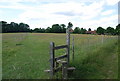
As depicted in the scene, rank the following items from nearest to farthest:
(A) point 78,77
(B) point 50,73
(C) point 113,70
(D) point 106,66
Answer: (B) point 50,73
(A) point 78,77
(C) point 113,70
(D) point 106,66

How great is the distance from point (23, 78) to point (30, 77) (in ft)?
0.87

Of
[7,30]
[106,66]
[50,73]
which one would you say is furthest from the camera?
[7,30]

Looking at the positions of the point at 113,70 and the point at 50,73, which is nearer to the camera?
the point at 50,73

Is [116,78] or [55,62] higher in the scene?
[55,62]

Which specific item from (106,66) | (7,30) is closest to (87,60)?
(106,66)

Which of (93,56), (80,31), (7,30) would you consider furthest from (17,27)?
(93,56)

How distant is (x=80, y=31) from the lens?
3248 inches

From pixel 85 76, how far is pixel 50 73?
4.54 feet

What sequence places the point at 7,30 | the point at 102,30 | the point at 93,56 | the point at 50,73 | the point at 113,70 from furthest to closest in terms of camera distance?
the point at 102,30
the point at 7,30
the point at 93,56
the point at 113,70
the point at 50,73

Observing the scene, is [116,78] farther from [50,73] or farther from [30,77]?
[30,77]

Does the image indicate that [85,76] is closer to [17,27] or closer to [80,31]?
[17,27]

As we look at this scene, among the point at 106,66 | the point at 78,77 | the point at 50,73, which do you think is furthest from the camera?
the point at 106,66

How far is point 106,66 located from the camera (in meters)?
8.88

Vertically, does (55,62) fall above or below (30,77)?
above
